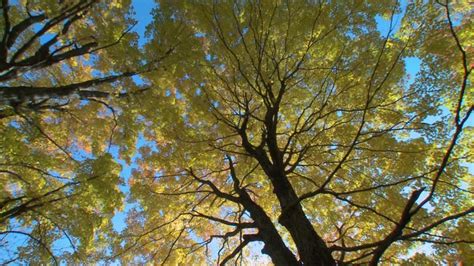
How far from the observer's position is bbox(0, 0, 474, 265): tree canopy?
4.21 m

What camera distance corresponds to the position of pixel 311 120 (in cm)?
557

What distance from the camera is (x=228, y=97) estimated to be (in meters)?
6.41

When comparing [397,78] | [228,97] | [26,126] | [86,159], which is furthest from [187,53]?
[397,78]

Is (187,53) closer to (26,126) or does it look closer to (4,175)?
(26,126)

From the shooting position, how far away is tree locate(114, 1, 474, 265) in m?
4.38

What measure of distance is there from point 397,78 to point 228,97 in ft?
10.8

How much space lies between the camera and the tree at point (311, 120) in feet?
14.4

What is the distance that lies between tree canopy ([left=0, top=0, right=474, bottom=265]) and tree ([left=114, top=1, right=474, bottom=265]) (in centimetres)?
3

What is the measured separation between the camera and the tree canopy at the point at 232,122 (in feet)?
13.8

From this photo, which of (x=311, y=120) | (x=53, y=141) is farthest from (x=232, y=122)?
(x=53, y=141)

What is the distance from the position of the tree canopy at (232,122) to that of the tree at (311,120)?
0.03 meters

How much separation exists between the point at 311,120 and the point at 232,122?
152 centimetres

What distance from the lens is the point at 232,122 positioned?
18.1 feet

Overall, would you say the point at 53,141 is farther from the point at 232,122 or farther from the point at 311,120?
the point at 311,120
